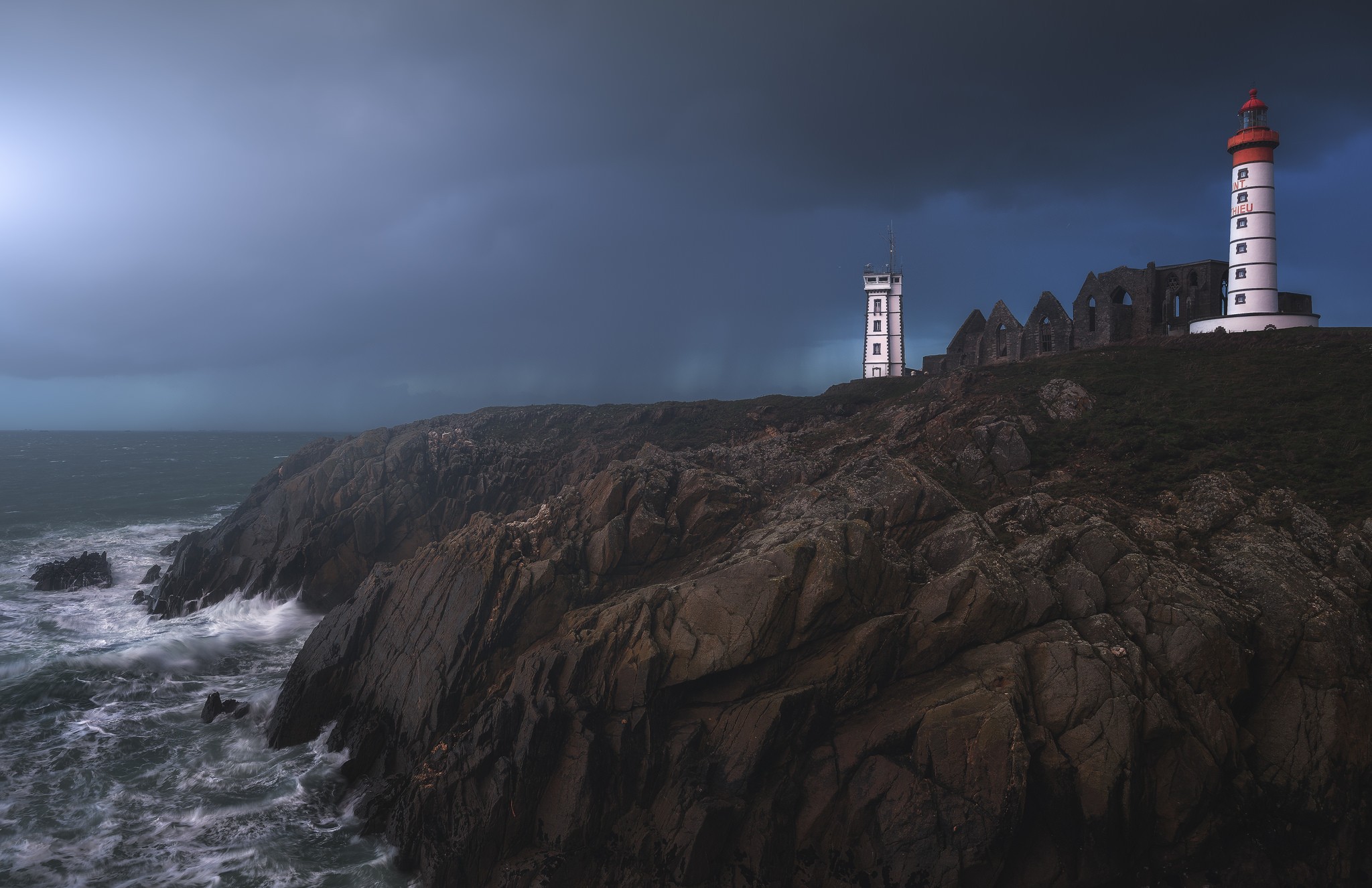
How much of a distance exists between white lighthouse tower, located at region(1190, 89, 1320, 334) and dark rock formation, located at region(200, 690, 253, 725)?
59887 millimetres

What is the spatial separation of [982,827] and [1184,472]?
18974 mm

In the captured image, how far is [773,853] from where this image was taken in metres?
17.5

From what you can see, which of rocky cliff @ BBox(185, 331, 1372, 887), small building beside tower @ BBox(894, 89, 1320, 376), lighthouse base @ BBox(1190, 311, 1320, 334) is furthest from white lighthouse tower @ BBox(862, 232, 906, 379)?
rocky cliff @ BBox(185, 331, 1372, 887)

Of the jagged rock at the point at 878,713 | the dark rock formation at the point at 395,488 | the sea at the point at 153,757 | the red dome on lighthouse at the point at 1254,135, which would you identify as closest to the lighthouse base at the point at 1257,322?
the red dome on lighthouse at the point at 1254,135

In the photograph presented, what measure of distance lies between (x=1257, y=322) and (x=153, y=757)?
210ft

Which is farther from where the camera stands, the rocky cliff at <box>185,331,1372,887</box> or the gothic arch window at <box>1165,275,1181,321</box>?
the gothic arch window at <box>1165,275,1181,321</box>

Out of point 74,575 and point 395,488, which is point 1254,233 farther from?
point 74,575

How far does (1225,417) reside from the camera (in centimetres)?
3212

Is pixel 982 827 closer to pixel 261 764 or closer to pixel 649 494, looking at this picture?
pixel 649 494

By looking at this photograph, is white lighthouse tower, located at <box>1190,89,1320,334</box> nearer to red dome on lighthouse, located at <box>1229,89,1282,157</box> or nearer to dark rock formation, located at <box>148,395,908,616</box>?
red dome on lighthouse, located at <box>1229,89,1282,157</box>

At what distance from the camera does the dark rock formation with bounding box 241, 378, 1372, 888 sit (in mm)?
16891

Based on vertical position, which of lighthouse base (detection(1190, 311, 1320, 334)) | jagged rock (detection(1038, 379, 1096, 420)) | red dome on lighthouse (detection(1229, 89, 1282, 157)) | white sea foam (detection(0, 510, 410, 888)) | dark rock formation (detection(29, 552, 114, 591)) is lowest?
white sea foam (detection(0, 510, 410, 888))

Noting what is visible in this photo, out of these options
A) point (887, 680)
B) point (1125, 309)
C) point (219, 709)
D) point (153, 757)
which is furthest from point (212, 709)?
point (1125, 309)

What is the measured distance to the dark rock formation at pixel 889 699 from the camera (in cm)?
1689
